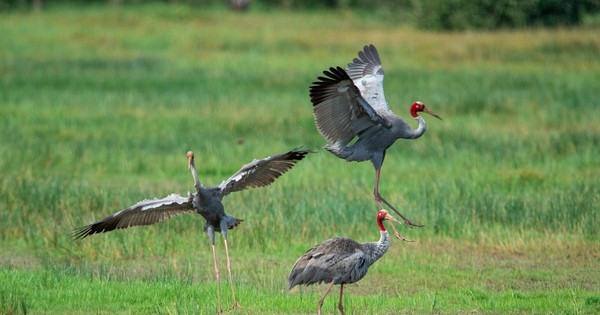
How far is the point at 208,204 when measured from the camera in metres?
8.69

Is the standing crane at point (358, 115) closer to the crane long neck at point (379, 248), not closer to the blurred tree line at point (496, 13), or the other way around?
the crane long neck at point (379, 248)

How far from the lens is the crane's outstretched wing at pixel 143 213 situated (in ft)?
27.8

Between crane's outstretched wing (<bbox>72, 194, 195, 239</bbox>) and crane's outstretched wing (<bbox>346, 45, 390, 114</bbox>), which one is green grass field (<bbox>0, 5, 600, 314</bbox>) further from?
crane's outstretched wing (<bbox>346, 45, 390, 114</bbox>)

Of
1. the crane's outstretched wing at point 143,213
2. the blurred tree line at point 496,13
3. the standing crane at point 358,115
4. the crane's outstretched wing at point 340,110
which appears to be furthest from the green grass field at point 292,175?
the blurred tree line at point 496,13

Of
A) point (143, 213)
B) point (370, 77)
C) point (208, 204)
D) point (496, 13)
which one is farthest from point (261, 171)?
point (496, 13)

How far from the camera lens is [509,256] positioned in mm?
10836

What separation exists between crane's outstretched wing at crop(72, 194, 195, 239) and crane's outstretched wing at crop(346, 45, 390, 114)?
2493 millimetres

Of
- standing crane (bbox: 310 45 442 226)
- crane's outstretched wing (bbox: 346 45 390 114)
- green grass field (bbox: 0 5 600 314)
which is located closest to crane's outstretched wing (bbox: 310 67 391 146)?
standing crane (bbox: 310 45 442 226)

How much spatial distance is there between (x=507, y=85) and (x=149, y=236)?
13.5 m

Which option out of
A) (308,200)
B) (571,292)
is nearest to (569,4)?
(308,200)

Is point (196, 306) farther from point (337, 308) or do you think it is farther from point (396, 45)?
point (396, 45)

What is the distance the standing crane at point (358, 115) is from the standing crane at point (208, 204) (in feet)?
2.56

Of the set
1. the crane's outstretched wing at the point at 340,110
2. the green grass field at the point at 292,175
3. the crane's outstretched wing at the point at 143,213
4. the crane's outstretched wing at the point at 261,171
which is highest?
the crane's outstretched wing at the point at 340,110

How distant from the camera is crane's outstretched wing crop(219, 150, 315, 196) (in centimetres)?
853
